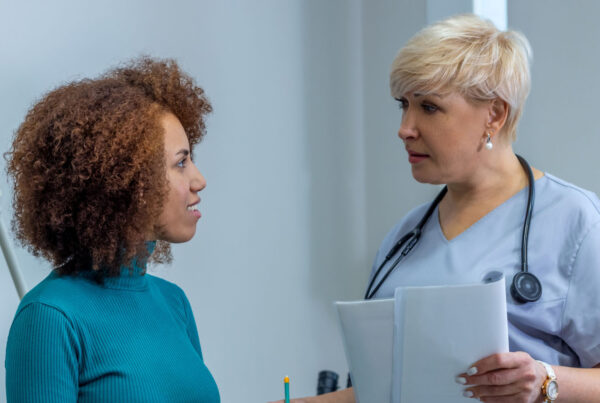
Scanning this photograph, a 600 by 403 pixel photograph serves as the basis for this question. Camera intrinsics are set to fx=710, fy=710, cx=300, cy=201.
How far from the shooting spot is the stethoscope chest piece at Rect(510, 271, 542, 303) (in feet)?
3.89

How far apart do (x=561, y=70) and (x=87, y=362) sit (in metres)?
1.60

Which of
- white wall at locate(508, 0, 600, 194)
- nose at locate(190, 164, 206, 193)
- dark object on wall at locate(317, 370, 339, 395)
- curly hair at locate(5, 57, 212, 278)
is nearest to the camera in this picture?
curly hair at locate(5, 57, 212, 278)

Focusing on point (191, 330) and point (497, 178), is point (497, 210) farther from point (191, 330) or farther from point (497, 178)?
point (191, 330)

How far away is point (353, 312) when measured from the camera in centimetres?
110

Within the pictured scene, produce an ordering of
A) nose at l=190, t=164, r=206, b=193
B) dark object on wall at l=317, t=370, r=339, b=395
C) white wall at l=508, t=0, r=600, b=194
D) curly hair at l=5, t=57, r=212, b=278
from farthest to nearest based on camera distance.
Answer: white wall at l=508, t=0, r=600, b=194 → dark object on wall at l=317, t=370, r=339, b=395 → nose at l=190, t=164, r=206, b=193 → curly hair at l=5, t=57, r=212, b=278

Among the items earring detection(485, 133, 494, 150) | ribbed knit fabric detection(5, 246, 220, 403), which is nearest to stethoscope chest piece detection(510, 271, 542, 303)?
earring detection(485, 133, 494, 150)

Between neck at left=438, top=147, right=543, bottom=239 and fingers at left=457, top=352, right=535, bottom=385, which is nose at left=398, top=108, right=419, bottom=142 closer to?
neck at left=438, top=147, right=543, bottom=239

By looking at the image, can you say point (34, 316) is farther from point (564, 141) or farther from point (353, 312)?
point (564, 141)

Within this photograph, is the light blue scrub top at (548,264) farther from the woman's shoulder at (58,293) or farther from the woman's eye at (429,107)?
the woman's shoulder at (58,293)

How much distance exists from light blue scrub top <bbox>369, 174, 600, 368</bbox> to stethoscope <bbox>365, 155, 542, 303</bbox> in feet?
0.06

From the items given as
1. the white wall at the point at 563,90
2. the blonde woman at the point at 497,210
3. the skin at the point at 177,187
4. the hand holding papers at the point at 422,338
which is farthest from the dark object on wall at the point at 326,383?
the white wall at the point at 563,90

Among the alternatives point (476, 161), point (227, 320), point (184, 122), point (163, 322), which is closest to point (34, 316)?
point (163, 322)

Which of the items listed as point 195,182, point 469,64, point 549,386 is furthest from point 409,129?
point 549,386

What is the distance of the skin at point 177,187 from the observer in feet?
4.07
